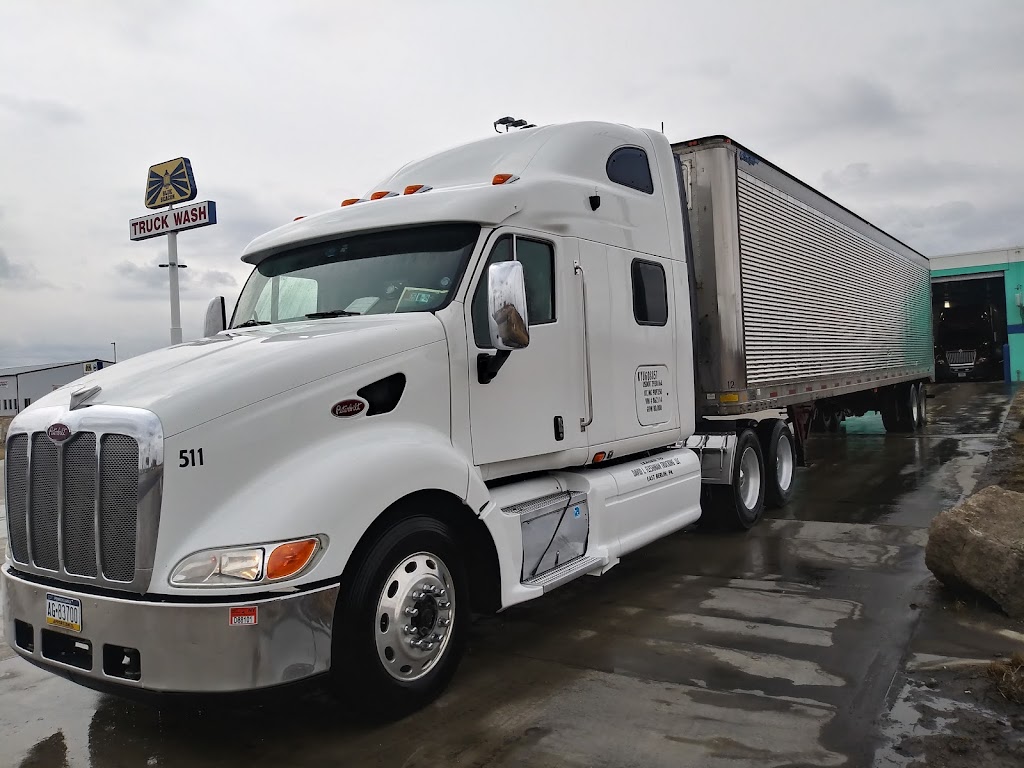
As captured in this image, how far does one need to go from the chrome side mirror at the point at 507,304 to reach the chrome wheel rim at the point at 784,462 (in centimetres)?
583

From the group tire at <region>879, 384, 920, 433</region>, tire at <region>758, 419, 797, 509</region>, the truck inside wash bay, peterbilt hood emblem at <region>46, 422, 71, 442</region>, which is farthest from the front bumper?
tire at <region>879, 384, 920, 433</region>

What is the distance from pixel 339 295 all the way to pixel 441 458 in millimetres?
1291

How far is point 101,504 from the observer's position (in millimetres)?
3428

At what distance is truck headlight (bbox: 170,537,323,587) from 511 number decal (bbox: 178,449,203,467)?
0.36m

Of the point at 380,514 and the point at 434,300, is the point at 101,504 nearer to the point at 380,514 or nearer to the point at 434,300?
the point at 380,514

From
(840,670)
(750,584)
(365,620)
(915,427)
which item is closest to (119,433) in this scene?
(365,620)

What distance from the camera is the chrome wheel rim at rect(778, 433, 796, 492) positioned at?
30.1 ft

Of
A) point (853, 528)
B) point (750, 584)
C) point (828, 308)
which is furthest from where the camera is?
point (828, 308)

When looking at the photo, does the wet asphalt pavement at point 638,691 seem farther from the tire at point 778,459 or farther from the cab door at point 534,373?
the tire at point 778,459

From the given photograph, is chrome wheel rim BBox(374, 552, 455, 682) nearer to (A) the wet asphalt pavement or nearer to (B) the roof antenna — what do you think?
(A) the wet asphalt pavement

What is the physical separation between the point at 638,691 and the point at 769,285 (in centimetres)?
545

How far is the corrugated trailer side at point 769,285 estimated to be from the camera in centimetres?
761

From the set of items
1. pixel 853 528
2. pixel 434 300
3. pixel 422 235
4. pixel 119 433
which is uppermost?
pixel 422 235

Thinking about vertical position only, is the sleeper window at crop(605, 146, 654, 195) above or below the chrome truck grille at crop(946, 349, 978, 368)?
above
